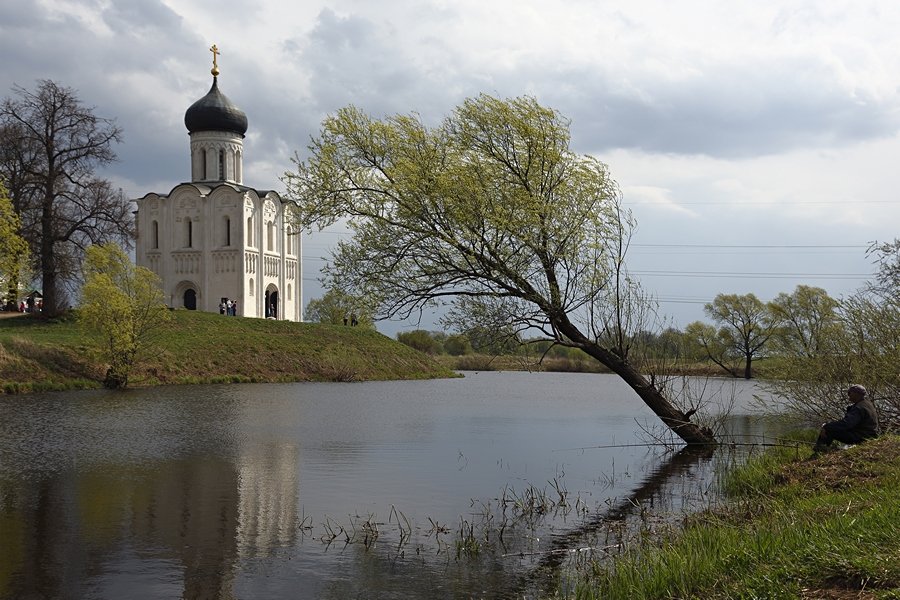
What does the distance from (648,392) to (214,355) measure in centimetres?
3136

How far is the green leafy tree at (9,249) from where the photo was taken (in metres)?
32.2

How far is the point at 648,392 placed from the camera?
709 inches

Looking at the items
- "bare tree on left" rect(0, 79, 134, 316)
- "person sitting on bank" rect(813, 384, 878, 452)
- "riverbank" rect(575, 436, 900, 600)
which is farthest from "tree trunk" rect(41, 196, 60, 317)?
"riverbank" rect(575, 436, 900, 600)

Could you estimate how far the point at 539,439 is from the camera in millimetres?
21016

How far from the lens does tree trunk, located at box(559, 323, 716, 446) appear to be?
700 inches

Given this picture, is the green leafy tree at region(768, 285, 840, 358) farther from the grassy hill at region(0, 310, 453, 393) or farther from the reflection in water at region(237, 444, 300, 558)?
the grassy hill at region(0, 310, 453, 393)

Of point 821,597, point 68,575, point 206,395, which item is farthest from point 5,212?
point 821,597

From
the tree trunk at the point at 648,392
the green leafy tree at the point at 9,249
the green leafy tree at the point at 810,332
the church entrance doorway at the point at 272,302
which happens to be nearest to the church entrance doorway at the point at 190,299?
the church entrance doorway at the point at 272,302

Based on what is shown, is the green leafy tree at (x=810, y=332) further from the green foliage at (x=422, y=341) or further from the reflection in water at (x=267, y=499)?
the green foliage at (x=422, y=341)

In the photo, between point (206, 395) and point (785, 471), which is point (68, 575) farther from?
point (206, 395)

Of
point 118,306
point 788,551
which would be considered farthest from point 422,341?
point 788,551

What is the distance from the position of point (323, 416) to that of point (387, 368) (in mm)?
29343

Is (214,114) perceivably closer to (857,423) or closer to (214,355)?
(214,355)

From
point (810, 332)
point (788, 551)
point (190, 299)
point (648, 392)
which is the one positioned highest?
point (190, 299)
